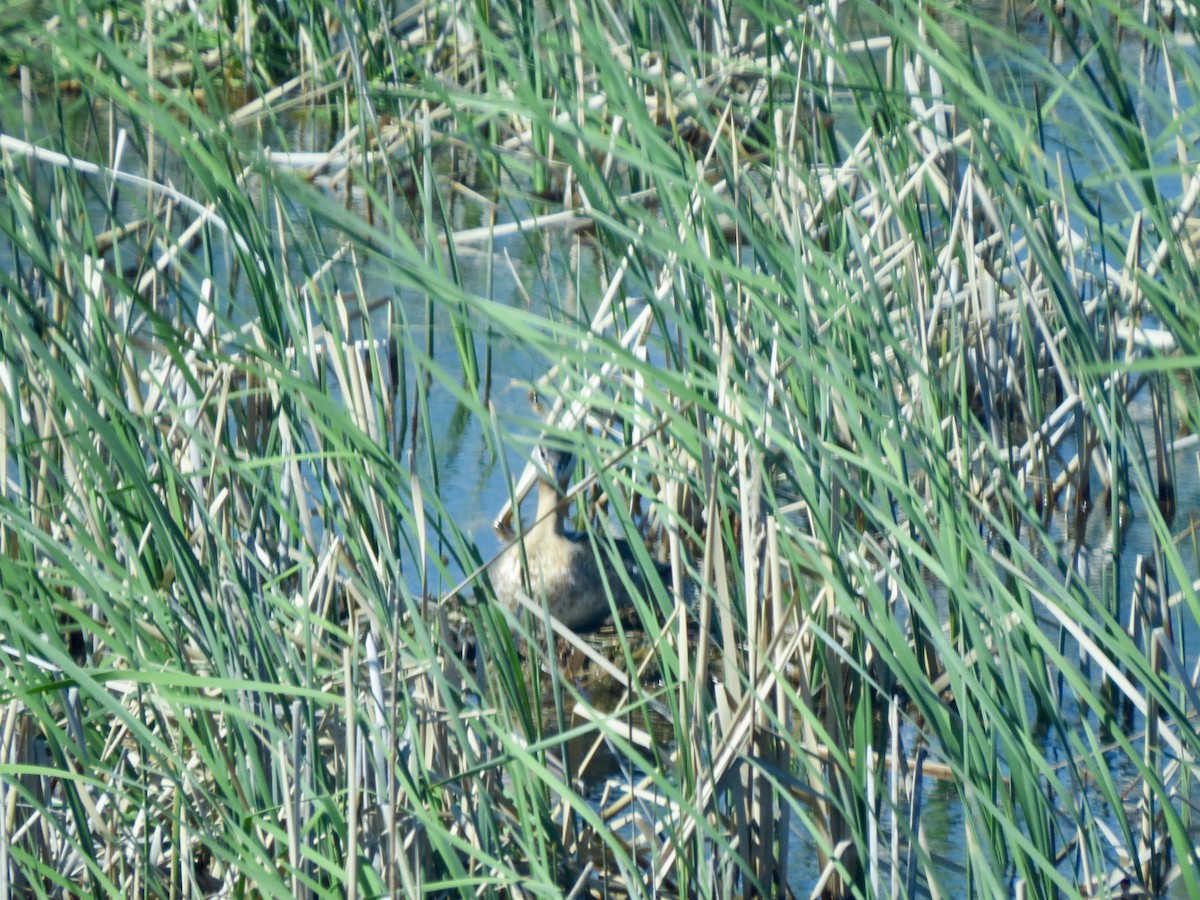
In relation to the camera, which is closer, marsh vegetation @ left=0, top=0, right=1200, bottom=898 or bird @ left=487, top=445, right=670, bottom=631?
marsh vegetation @ left=0, top=0, right=1200, bottom=898

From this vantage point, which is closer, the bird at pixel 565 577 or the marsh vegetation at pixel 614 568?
the marsh vegetation at pixel 614 568

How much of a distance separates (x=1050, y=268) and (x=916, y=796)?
2.08 ft

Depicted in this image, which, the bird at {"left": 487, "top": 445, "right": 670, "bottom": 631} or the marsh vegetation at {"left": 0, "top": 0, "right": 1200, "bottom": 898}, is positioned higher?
the marsh vegetation at {"left": 0, "top": 0, "right": 1200, "bottom": 898}

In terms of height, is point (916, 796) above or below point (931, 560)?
below

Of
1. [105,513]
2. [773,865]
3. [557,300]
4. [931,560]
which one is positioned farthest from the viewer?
[557,300]

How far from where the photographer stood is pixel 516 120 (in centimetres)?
559

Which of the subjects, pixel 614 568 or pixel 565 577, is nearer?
pixel 614 568

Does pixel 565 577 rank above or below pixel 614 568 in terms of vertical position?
below

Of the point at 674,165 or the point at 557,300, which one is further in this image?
the point at 557,300

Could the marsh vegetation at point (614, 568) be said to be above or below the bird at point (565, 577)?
above

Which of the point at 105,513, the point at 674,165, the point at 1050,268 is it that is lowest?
the point at 105,513

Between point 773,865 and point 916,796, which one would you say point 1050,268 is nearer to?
point 916,796

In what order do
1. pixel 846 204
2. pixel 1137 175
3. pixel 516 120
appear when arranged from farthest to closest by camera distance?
pixel 516 120
pixel 846 204
pixel 1137 175

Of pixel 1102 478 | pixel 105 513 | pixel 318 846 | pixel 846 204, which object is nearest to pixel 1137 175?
pixel 846 204
